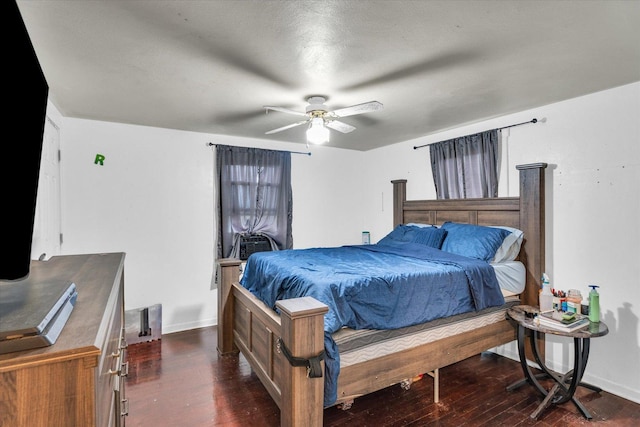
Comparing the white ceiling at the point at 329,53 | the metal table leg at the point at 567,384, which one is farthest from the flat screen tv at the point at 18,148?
the metal table leg at the point at 567,384

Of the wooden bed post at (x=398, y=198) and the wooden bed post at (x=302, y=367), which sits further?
the wooden bed post at (x=398, y=198)

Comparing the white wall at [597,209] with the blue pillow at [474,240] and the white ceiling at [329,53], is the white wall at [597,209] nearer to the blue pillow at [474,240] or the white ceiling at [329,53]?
the white ceiling at [329,53]

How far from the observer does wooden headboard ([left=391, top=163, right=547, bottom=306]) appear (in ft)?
9.62

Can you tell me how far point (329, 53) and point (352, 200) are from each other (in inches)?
135

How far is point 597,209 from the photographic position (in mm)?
2652

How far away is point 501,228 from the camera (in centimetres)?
317

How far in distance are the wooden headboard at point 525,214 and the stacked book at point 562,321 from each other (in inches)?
21.6

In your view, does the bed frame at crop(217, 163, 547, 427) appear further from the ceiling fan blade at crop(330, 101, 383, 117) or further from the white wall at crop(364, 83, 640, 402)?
the ceiling fan blade at crop(330, 101, 383, 117)

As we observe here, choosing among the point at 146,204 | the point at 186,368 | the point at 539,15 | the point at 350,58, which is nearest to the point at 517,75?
the point at 539,15

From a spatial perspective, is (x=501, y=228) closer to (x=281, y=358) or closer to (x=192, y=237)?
(x=281, y=358)

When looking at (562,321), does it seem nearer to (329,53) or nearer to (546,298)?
(546,298)

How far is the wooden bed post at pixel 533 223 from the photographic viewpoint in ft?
9.61

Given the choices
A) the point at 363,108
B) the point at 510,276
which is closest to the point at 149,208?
the point at 363,108

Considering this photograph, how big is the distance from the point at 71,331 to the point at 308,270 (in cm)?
181
